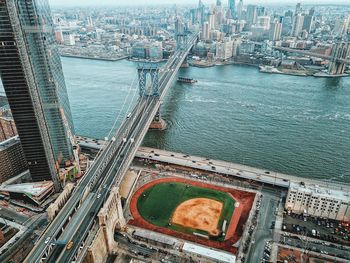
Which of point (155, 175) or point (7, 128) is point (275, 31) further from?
point (7, 128)

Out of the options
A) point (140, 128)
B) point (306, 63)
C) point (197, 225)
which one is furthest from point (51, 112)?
point (306, 63)

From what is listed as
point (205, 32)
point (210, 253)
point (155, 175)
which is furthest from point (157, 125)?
point (205, 32)

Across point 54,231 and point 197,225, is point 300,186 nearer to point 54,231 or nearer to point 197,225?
point 197,225

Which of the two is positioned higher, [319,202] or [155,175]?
[319,202]

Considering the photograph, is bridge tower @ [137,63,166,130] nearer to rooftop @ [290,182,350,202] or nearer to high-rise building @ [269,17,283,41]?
rooftop @ [290,182,350,202]

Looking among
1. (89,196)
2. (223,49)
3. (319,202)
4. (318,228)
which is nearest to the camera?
(89,196)

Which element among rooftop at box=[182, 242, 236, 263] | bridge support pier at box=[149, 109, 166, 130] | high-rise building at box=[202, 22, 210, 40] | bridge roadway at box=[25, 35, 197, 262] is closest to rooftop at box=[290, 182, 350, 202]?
rooftop at box=[182, 242, 236, 263]

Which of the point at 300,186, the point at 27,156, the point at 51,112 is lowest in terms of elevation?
the point at 300,186

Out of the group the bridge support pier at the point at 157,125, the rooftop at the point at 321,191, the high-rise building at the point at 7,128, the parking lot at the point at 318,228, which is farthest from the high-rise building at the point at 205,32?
the parking lot at the point at 318,228
